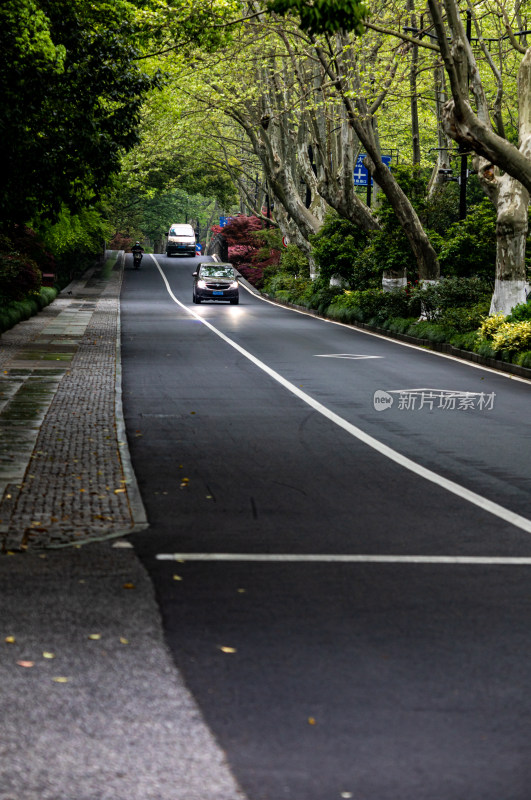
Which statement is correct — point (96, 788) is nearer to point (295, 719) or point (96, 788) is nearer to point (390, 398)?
point (295, 719)

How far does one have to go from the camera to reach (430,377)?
67.5ft

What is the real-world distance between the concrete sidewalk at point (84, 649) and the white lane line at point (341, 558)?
45cm

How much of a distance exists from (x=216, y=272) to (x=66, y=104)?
28550mm

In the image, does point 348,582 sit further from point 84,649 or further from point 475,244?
point 475,244

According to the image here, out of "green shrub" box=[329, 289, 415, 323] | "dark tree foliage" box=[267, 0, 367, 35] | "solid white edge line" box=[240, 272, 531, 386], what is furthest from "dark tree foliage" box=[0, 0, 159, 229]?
"green shrub" box=[329, 289, 415, 323]

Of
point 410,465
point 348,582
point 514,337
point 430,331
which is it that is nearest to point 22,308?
point 430,331

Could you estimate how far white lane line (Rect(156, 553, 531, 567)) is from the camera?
7.48 meters

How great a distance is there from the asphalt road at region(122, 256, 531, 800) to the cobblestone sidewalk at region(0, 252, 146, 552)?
35 cm

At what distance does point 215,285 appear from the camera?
49.3 metres

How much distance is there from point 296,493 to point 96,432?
3680 mm

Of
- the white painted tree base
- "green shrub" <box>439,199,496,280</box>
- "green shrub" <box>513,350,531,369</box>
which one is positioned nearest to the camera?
"green shrub" <box>513,350,531,369</box>

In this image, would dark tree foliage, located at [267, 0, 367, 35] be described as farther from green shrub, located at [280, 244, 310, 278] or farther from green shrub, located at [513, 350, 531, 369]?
green shrub, located at [280, 244, 310, 278]

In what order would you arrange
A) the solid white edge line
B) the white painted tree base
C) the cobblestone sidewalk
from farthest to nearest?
the white painted tree base → the solid white edge line → the cobblestone sidewalk

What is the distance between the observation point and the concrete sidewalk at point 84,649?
4180mm
